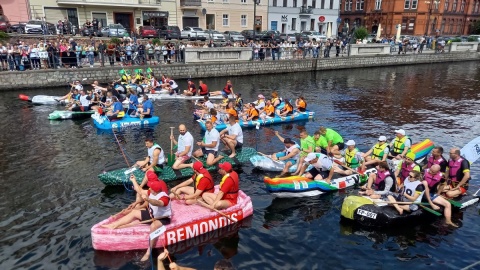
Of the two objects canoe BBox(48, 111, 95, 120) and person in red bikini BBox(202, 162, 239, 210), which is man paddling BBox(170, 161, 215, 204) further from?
canoe BBox(48, 111, 95, 120)

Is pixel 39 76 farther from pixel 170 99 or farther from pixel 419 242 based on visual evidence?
pixel 419 242

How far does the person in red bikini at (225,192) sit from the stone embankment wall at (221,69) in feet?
73.0

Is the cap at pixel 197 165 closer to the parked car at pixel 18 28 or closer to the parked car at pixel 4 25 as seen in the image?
the parked car at pixel 18 28

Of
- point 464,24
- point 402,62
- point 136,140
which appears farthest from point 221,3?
point 464,24

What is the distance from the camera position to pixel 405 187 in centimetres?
1046

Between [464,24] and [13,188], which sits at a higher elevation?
[464,24]

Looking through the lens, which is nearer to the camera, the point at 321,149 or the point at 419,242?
the point at 419,242

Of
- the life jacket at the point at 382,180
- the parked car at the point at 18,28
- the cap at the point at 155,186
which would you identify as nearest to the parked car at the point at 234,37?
the parked car at the point at 18,28

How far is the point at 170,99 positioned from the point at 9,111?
29.7 feet

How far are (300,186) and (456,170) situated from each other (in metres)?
4.69

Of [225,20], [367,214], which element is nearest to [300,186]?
[367,214]

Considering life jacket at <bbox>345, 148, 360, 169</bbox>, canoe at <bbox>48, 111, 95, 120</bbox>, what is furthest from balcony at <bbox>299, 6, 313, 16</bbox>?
life jacket at <bbox>345, 148, 360, 169</bbox>

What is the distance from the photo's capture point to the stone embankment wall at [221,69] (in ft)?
88.4

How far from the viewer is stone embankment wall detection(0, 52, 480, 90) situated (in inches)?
1061
